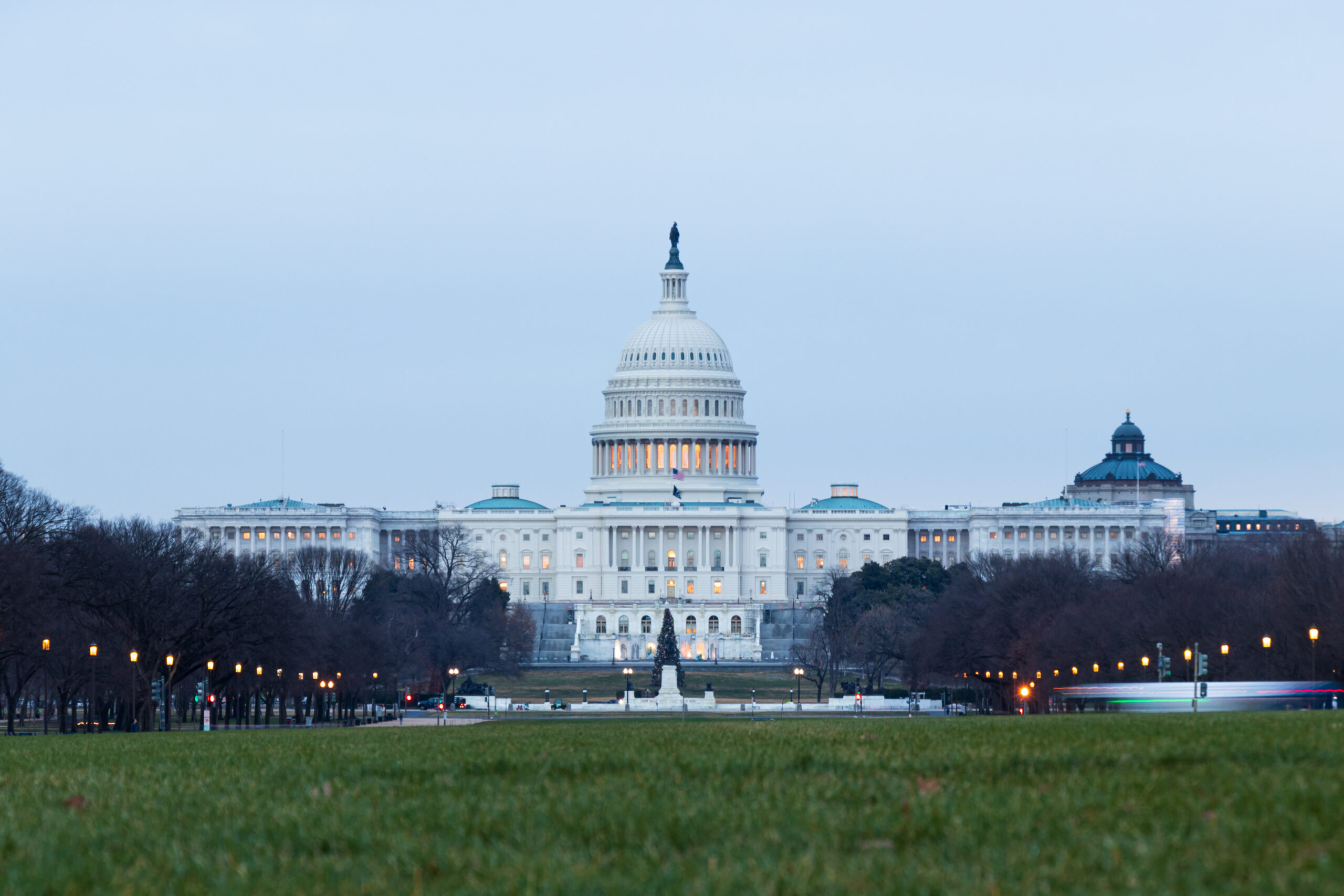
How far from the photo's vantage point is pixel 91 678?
7725cm

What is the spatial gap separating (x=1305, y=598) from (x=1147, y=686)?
20.3 metres

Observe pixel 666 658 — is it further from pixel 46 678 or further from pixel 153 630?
pixel 153 630

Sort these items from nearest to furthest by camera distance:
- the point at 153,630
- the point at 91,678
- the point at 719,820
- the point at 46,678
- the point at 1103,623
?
the point at 719,820
the point at 153,630
the point at 91,678
the point at 46,678
the point at 1103,623

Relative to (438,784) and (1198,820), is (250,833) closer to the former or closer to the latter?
(438,784)

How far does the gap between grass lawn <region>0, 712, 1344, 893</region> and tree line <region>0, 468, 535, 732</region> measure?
46.8 m

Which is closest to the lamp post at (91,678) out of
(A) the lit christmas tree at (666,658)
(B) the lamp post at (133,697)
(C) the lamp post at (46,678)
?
(B) the lamp post at (133,697)

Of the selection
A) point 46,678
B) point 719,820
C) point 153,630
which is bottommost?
point 719,820

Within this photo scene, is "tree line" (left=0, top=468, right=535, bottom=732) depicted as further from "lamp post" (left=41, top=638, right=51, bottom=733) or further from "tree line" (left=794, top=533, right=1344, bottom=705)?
"tree line" (left=794, top=533, right=1344, bottom=705)

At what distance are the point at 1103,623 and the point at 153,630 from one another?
44.1 metres

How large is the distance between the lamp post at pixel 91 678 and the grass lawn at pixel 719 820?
161 feet

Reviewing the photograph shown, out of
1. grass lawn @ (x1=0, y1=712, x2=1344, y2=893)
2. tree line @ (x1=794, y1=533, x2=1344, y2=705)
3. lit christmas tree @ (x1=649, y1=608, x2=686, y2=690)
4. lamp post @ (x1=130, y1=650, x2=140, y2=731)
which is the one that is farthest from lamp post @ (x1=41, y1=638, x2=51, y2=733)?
grass lawn @ (x1=0, y1=712, x2=1344, y2=893)

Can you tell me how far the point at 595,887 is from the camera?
10.3 metres

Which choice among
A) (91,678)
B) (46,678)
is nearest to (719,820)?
(91,678)

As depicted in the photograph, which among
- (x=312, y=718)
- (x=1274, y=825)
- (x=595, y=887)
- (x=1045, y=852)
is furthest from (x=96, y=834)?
(x=312, y=718)
